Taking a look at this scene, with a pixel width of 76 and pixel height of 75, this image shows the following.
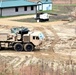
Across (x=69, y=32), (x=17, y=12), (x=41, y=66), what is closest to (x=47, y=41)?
(x=69, y=32)

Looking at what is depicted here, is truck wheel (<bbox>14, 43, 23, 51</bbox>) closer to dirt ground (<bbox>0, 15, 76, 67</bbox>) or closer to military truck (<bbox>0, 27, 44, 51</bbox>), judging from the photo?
military truck (<bbox>0, 27, 44, 51</bbox>)

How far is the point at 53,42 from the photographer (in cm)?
3591

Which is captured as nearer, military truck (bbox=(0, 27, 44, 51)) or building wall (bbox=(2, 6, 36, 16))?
military truck (bbox=(0, 27, 44, 51))

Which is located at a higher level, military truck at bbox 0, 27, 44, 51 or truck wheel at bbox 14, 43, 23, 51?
military truck at bbox 0, 27, 44, 51

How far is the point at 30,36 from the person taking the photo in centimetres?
2998

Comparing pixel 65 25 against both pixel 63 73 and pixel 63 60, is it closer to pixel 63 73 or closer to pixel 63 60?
pixel 63 60

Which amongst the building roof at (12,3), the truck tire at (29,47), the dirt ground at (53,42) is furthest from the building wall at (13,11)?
the truck tire at (29,47)

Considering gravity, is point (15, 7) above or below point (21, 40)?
above

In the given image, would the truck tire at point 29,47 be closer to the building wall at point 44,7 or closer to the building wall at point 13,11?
the building wall at point 13,11

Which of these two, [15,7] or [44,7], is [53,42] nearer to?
[15,7]

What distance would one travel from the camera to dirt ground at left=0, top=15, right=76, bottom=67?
29.0 m

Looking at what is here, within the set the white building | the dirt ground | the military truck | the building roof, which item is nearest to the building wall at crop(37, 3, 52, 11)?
the white building

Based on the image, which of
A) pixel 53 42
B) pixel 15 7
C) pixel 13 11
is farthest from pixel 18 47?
pixel 15 7

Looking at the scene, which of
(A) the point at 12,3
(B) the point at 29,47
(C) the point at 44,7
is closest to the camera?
(B) the point at 29,47
